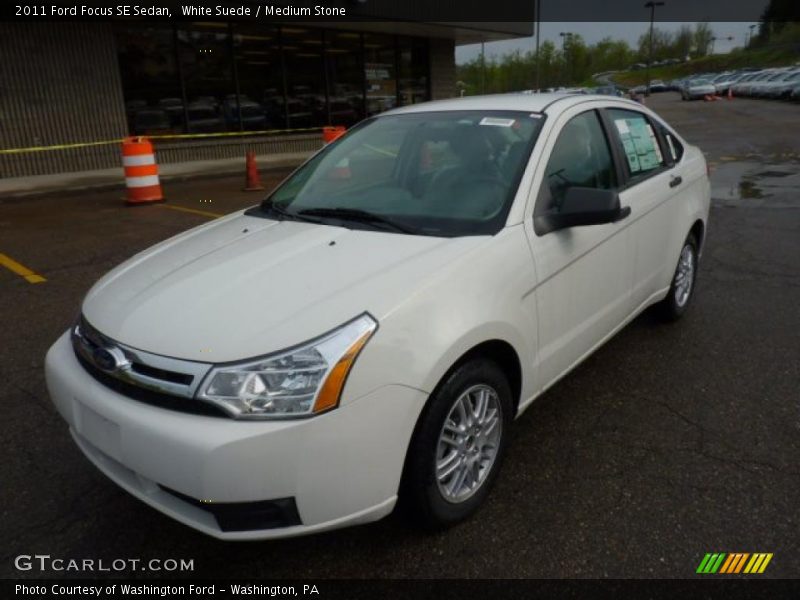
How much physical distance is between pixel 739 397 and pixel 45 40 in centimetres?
1377

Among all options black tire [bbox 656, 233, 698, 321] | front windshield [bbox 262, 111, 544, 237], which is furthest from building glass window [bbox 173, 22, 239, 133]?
black tire [bbox 656, 233, 698, 321]

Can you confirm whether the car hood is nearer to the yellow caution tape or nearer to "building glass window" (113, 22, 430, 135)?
the yellow caution tape

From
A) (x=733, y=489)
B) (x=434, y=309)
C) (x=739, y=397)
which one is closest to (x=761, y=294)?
(x=739, y=397)

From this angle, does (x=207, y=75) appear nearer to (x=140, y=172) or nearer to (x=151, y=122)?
(x=151, y=122)

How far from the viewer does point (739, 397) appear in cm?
356

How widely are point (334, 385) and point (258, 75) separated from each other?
15775 millimetres

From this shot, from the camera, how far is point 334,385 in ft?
6.65

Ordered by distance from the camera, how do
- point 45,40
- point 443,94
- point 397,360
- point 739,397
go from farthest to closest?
point 443,94, point 45,40, point 739,397, point 397,360

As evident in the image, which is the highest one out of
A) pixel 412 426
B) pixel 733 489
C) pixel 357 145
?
pixel 357 145

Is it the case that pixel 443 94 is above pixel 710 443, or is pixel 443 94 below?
above

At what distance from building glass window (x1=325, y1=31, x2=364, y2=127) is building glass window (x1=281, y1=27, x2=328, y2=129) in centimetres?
31

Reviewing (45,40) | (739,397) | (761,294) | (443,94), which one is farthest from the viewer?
(443,94)

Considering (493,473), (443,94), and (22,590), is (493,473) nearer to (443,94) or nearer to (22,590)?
(22,590)

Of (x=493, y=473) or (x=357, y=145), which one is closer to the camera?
(x=493, y=473)
